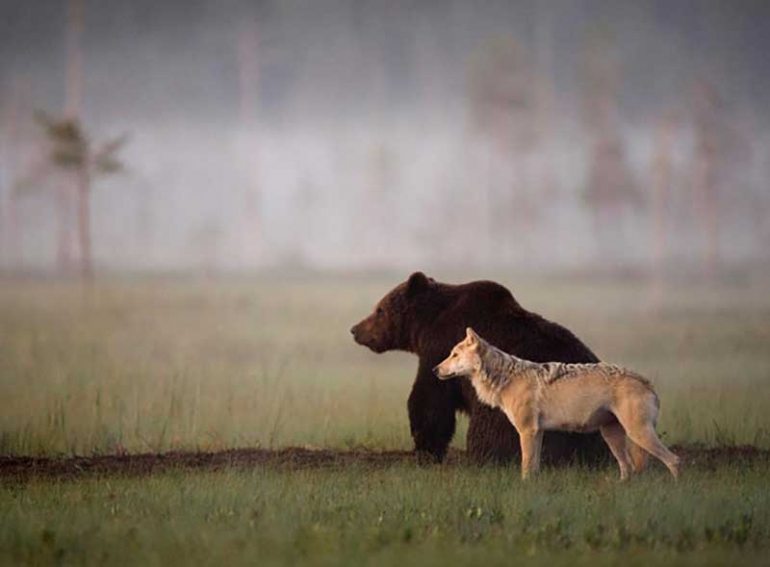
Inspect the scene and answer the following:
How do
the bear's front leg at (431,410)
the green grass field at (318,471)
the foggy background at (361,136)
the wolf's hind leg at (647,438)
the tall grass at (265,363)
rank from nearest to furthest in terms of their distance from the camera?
the green grass field at (318,471) → the wolf's hind leg at (647,438) → the bear's front leg at (431,410) → the tall grass at (265,363) → the foggy background at (361,136)

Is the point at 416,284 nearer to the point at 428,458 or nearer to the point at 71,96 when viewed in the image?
the point at 428,458

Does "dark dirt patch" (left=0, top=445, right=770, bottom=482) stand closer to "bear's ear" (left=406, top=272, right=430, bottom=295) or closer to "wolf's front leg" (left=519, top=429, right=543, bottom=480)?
"wolf's front leg" (left=519, top=429, right=543, bottom=480)

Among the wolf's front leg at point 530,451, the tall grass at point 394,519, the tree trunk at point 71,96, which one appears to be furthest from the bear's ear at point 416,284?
the tree trunk at point 71,96

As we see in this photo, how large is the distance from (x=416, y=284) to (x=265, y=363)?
523 inches

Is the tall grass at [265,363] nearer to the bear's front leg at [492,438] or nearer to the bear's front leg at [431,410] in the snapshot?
the bear's front leg at [431,410]

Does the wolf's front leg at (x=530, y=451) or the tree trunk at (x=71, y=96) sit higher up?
the tree trunk at (x=71, y=96)

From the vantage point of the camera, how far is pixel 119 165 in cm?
3419

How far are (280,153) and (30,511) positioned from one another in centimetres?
7682

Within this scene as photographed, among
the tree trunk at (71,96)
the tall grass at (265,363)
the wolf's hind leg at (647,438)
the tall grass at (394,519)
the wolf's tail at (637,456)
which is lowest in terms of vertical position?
the tall grass at (265,363)

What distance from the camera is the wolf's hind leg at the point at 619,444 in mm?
10680

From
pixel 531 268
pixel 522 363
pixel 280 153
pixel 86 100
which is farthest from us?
pixel 280 153

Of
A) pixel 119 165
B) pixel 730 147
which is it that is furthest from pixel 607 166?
pixel 119 165

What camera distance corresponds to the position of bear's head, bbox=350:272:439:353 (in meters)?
12.2

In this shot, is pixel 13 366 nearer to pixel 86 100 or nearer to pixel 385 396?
pixel 385 396
